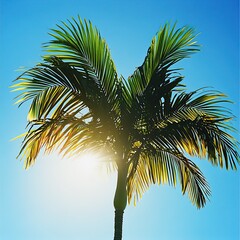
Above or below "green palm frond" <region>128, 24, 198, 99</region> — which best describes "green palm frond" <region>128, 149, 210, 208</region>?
below

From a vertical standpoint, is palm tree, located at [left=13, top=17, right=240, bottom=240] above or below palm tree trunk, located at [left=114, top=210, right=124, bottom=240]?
above

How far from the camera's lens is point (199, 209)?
827cm

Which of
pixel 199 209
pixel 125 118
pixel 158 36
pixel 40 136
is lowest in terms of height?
pixel 199 209

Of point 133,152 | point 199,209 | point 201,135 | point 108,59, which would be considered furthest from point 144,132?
point 199,209

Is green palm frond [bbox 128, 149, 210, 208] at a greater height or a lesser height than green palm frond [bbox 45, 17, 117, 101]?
lesser

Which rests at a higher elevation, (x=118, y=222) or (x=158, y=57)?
(x=158, y=57)

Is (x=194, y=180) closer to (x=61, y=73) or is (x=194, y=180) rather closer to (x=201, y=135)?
(x=201, y=135)

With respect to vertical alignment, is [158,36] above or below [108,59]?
above

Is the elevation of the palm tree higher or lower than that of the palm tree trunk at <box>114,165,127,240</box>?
higher

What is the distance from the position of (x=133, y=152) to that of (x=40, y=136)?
1.85m

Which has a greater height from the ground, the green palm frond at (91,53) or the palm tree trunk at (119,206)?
the green palm frond at (91,53)

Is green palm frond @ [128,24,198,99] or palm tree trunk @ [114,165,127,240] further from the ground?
green palm frond @ [128,24,198,99]

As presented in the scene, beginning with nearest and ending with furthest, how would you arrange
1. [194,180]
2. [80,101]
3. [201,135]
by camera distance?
[201,135] < [80,101] < [194,180]

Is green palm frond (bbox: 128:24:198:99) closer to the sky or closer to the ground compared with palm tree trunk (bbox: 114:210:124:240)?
closer to the sky
